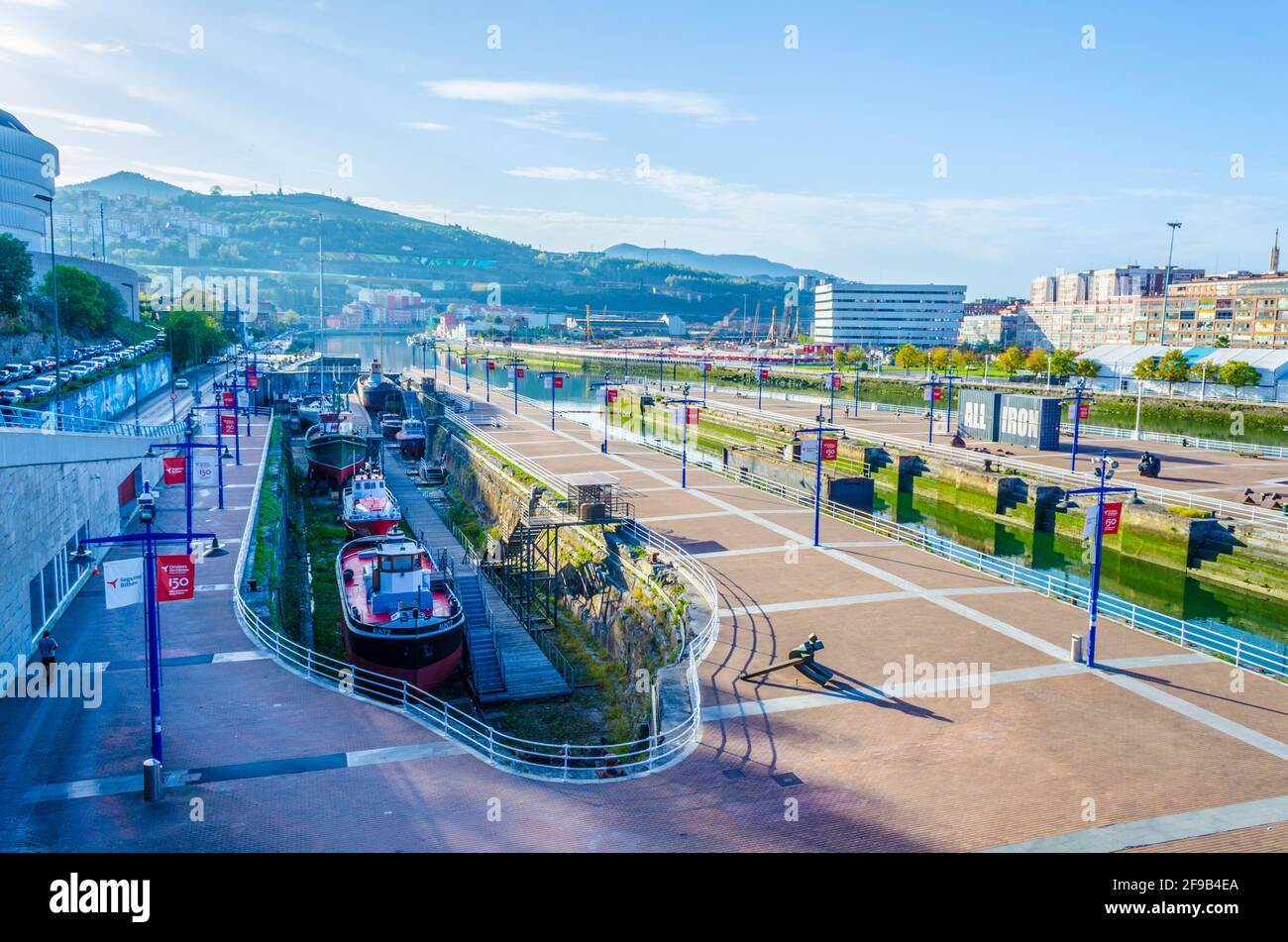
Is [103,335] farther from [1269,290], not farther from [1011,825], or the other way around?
[1269,290]

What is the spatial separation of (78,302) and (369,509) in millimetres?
53152

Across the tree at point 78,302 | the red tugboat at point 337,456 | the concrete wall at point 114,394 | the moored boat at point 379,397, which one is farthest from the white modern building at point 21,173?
the red tugboat at point 337,456

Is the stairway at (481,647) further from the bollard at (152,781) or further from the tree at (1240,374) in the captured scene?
the tree at (1240,374)

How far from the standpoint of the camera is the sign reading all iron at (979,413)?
65625 mm

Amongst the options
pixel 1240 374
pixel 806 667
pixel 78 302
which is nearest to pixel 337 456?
pixel 78 302

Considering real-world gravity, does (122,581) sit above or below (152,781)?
above

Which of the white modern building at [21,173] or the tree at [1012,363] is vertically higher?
the white modern building at [21,173]

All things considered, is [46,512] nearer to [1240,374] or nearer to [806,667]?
[806,667]

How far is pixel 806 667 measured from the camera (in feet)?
70.0

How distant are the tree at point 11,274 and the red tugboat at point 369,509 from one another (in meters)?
34.0

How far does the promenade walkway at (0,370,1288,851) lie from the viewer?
14.8 m

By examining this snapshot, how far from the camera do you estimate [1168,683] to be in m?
21.5
